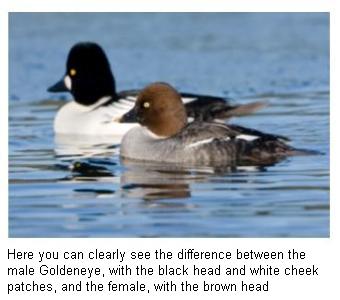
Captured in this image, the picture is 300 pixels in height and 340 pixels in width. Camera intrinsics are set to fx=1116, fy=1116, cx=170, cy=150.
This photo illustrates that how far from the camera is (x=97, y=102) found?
1415 centimetres

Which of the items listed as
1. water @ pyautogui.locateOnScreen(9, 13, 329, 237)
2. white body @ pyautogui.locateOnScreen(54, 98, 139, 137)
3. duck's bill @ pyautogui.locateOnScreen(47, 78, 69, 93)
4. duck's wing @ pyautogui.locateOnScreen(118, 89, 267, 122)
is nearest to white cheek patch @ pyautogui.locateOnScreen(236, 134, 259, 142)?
water @ pyautogui.locateOnScreen(9, 13, 329, 237)

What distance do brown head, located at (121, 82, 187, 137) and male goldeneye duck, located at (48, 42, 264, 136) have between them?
1688 millimetres

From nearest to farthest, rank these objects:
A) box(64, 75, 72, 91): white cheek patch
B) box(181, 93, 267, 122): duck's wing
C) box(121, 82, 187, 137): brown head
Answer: box(121, 82, 187, 137): brown head, box(181, 93, 267, 122): duck's wing, box(64, 75, 72, 91): white cheek patch

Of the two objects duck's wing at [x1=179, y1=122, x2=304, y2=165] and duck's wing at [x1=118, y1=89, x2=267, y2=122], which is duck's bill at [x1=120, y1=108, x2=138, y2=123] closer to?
duck's wing at [x1=179, y1=122, x2=304, y2=165]

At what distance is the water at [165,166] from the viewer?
317 inches

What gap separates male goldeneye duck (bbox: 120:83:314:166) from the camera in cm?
1041

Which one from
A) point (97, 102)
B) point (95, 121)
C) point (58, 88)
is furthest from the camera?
point (97, 102)

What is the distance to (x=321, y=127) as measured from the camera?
476 inches

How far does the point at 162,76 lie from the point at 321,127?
4.57 meters

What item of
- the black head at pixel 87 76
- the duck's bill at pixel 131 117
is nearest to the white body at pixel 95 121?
the black head at pixel 87 76

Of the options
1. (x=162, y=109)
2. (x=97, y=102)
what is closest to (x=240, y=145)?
(x=162, y=109)

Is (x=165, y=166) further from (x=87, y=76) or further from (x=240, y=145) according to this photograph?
(x=87, y=76)

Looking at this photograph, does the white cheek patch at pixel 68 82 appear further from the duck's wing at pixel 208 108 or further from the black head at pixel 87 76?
the duck's wing at pixel 208 108

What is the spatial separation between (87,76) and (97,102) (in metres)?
0.35
